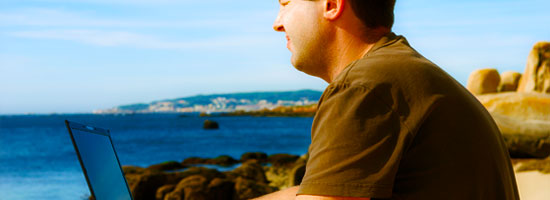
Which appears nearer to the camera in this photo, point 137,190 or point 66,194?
point 137,190

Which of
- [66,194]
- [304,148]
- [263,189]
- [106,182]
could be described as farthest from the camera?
[304,148]

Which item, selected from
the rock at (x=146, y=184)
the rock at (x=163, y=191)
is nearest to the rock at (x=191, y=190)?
the rock at (x=163, y=191)

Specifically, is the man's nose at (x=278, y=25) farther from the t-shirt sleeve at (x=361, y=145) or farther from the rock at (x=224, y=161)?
the rock at (x=224, y=161)

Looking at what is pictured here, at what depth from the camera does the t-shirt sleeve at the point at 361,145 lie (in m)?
1.16

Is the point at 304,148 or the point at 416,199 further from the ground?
the point at 416,199

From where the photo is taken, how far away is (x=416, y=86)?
122 centimetres

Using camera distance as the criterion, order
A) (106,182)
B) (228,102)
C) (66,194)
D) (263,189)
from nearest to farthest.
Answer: (106,182) < (263,189) < (66,194) < (228,102)

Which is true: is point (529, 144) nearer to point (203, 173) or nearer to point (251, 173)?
point (251, 173)

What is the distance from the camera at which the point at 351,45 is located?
1.45 metres

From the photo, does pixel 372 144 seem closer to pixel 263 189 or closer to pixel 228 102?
pixel 263 189

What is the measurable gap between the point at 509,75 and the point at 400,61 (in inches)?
994

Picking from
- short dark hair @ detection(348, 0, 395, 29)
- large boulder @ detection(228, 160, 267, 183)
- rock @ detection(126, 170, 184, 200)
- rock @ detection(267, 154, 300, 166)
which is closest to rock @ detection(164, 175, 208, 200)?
rock @ detection(126, 170, 184, 200)

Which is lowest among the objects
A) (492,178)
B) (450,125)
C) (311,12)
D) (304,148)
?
(304,148)

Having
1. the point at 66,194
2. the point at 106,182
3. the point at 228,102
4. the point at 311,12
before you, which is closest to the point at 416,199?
the point at 311,12
